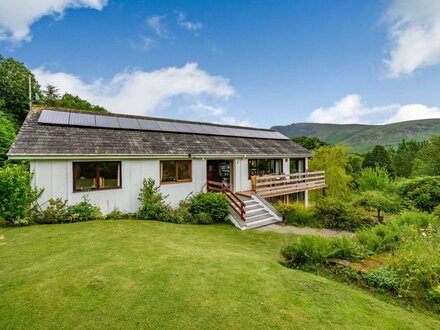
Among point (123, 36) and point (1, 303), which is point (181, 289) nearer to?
point (1, 303)

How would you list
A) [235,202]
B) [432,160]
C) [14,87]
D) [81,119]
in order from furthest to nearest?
[14,87] < [432,160] < [81,119] < [235,202]

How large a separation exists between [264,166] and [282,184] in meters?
1.94

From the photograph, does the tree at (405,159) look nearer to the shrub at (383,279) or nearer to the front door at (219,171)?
the front door at (219,171)

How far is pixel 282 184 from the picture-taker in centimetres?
1711

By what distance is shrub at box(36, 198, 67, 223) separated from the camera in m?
8.99

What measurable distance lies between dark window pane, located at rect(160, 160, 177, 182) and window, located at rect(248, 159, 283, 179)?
590 cm

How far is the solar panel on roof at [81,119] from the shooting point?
12.0 m

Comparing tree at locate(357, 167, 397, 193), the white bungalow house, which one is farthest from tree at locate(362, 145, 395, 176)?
the white bungalow house

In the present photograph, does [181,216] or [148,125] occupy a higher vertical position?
[148,125]

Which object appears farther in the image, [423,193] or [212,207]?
[423,193]

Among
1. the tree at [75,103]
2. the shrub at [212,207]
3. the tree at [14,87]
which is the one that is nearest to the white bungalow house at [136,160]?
the shrub at [212,207]

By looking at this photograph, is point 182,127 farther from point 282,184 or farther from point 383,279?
point 383,279

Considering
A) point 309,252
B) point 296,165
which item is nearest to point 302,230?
point 309,252

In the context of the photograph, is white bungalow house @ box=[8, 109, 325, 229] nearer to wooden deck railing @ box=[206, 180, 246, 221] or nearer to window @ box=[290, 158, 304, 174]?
wooden deck railing @ box=[206, 180, 246, 221]
